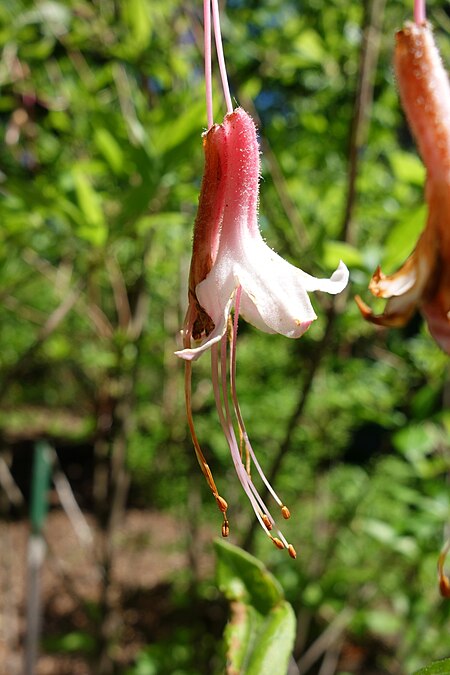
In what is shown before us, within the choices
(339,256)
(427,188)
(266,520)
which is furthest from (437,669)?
(339,256)

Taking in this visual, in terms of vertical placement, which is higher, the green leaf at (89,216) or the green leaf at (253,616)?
the green leaf at (253,616)

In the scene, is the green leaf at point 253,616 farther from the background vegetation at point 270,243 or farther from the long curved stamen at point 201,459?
the background vegetation at point 270,243

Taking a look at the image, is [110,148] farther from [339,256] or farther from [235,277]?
[235,277]

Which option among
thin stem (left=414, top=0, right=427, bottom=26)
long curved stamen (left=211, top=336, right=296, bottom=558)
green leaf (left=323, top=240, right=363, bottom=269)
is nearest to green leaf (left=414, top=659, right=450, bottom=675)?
long curved stamen (left=211, top=336, right=296, bottom=558)

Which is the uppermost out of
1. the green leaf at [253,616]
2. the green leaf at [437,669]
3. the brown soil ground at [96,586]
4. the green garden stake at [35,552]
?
the green leaf at [437,669]

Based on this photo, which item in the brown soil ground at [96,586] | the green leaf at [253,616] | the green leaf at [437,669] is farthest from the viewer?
the brown soil ground at [96,586]

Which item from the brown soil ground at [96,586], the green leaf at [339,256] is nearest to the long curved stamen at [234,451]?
the green leaf at [339,256]

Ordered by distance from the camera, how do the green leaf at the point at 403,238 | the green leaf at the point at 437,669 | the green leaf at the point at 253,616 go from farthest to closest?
the green leaf at the point at 403,238
the green leaf at the point at 253,616
the green leaf at the point at 437,669
